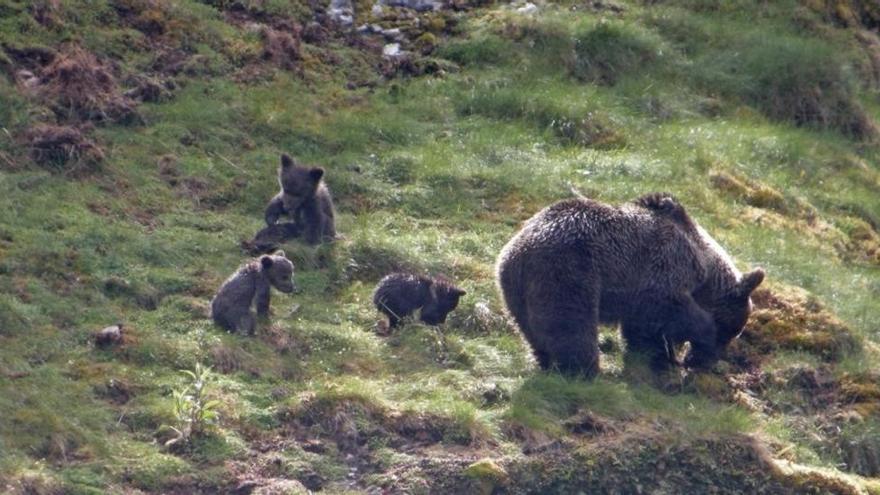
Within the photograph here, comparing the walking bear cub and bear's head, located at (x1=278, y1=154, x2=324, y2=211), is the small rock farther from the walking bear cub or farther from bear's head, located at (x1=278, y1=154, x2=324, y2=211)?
the walking bear cub

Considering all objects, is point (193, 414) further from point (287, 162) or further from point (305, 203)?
point (287, 162)

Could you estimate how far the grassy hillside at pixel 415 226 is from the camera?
11078 millimetres

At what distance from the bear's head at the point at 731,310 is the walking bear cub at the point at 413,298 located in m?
2.25

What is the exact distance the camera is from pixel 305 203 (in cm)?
1441

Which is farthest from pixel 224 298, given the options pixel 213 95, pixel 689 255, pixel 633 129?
pixel 633 129

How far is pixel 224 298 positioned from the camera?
1252 cm

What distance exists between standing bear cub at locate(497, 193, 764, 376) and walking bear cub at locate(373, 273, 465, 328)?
0.66 meters

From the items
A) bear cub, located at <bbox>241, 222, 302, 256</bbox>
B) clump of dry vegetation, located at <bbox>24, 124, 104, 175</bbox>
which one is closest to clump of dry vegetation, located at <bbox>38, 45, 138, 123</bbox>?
clump of dry vegetation, located at <bbox>24, 124, 104, 175</bbox>

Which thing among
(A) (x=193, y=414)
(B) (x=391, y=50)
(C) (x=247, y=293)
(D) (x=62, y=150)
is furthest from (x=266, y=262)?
(B) (x=391, y=50)

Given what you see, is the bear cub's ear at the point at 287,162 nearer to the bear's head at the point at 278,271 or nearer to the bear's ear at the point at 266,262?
the bear's head at the point at 278,271

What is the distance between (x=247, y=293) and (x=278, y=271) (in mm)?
514

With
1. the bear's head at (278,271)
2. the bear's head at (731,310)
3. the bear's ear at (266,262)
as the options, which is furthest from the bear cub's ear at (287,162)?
the bear's head at (731,310)

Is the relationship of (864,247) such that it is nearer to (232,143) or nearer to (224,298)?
(232,143)

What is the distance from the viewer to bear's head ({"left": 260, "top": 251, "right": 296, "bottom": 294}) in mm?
12914
